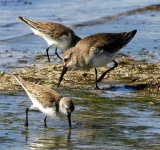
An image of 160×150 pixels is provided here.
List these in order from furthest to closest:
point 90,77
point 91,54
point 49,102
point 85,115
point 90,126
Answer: point 90,77, point 91,54, point 85,115, point 90,126, point 49,102

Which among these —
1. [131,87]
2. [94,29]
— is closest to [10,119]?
[131,87]

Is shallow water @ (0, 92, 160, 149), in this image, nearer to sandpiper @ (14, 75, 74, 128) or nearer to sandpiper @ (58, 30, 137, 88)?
sandpiper @ (14, 75, 74, 128)

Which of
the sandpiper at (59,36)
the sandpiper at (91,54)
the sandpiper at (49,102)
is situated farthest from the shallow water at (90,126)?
the sandpiper at (59,36)

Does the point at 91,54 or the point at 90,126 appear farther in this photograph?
the point at 91,54

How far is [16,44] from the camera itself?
16094 mm

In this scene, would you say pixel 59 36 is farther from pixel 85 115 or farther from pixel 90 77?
pixel 85 115

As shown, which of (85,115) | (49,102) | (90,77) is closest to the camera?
(49,102)

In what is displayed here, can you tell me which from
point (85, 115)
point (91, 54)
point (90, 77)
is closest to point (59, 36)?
point (90, 77)

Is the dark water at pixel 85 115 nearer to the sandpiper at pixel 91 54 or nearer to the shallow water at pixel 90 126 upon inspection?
the shallow water at pixel 90 126

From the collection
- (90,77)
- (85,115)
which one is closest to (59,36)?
(90,77)

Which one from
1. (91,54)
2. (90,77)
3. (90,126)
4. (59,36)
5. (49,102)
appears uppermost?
(59,36)

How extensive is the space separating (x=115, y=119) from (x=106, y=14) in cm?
1128

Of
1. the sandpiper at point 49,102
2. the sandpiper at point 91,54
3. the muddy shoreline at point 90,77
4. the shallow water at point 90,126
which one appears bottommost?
the shallow water at point 90,126

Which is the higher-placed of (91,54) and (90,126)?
(91,54)
